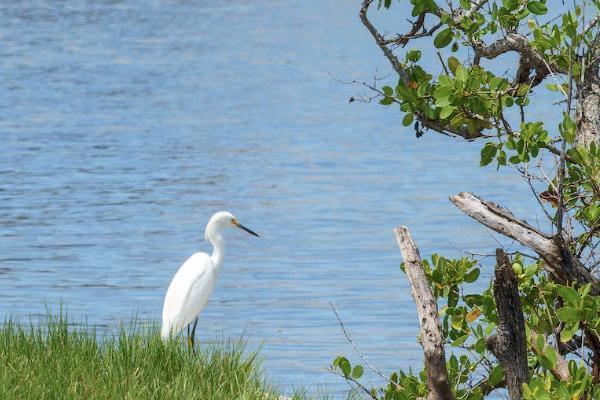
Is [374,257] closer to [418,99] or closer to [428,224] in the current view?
[428,224]

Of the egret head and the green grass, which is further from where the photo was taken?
the egret head

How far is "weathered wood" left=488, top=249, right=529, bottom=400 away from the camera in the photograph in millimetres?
6113

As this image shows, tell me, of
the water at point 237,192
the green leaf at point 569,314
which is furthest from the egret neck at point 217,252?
the green leaf at point 569,314

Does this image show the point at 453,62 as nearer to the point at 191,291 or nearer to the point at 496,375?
the point at 496,375

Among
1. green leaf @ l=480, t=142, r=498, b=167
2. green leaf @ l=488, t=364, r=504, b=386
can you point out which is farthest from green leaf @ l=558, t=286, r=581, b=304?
green leaf @ l=480, t=142, r=498, b=167

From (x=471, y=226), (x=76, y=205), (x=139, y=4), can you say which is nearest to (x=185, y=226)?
(x=76, y=205)

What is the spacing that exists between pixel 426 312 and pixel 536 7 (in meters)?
1.43

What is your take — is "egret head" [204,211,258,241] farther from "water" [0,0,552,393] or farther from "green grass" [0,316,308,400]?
"green grass" [0,316,308,400]

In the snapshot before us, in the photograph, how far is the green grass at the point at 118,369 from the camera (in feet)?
23.9

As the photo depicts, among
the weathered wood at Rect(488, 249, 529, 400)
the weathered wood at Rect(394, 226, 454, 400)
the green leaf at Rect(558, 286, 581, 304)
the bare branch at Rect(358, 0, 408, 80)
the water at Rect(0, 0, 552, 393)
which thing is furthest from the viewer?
the water at Rect(0, 0, 552, 393)

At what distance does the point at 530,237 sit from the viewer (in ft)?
20.5

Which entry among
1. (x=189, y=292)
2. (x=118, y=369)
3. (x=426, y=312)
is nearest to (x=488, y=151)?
(x=426, y=312)

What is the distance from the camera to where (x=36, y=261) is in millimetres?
15344

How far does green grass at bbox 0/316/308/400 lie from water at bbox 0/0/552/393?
201cm
